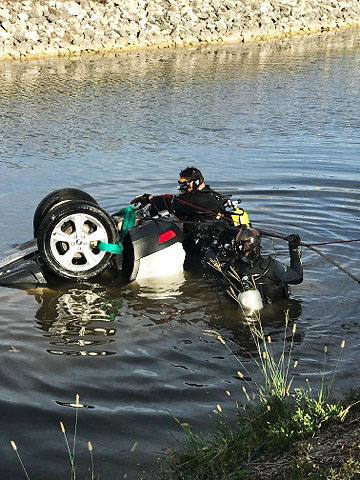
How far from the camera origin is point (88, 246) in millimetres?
10328

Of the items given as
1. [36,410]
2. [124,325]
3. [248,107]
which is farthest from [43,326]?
[248,107]

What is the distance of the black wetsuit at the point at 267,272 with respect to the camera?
938 cm

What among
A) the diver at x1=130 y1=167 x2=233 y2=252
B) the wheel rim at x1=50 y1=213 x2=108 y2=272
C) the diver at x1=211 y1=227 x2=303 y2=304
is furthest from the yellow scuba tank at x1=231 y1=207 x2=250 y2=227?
the wheel rim at x1=50 y1=213 x2=108 y2=272

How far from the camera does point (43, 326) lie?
945 cm

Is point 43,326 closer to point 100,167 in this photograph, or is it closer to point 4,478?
point 4,478

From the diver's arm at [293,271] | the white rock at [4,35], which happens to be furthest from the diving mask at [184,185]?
the white rock at [4,35]

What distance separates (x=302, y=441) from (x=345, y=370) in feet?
8.37

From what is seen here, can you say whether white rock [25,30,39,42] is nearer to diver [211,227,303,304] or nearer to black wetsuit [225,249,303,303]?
diver [211,227,303,304]

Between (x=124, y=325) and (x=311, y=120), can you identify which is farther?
(x=311, y=120)

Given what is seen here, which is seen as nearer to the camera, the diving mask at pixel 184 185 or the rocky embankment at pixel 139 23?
the diving mask at pixel 184 185

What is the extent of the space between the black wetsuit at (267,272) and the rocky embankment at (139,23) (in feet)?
102

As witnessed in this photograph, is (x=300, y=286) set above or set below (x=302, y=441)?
below

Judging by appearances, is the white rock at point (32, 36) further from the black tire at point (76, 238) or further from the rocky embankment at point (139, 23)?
the black tire at point (76, 238)

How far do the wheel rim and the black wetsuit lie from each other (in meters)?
1.86
